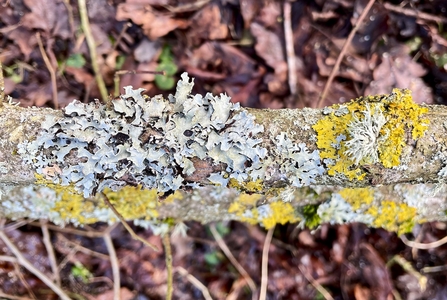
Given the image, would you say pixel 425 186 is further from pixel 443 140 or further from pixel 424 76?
pixel 424 76

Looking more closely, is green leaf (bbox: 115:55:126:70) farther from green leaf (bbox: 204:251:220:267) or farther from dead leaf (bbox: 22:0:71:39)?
green leaf (bbox: 204:251:220:267)

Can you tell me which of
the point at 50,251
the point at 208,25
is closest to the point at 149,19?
the point at 208,25

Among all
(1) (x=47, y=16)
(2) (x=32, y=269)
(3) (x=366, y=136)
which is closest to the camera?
(3) (x=366, y=136)

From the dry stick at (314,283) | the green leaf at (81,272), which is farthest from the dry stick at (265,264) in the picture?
the green leaf at (81,272)

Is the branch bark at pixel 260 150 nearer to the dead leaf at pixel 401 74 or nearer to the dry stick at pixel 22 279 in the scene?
the dead leaf at pixel 401 74

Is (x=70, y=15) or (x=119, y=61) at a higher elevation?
(x=70, y=15)

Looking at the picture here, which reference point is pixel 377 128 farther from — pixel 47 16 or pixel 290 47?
A: pixel 47 16

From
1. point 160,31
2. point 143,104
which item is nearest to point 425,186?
point 143,104
